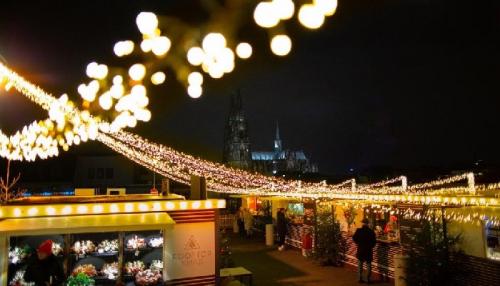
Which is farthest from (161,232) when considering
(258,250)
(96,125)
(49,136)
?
(258,250)

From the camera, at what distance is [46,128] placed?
30.8ft

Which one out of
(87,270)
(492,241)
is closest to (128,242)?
(87,270)

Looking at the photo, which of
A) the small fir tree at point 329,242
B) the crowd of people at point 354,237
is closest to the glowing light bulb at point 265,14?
the crowd of people at point 354,237

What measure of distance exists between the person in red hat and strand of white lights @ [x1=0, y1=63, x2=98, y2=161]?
246 centimetres

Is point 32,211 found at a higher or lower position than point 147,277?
higher

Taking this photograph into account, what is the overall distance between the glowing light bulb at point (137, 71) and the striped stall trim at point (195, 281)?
3.36 metres

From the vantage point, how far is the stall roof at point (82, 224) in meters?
5.64

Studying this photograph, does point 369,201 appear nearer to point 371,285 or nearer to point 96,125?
point 371,285

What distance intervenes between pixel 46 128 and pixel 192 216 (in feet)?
14.6

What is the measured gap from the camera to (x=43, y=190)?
1505 inches

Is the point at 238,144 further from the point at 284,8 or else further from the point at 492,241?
the point at 284,8

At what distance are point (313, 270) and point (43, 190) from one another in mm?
33200

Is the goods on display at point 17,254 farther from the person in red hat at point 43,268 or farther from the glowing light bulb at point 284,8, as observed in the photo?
the glowing light bulb at point 284,8

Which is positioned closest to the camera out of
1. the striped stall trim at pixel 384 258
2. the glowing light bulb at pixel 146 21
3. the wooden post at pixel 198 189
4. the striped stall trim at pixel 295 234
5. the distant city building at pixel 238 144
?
the glowing light bulb at pixel 146 21
